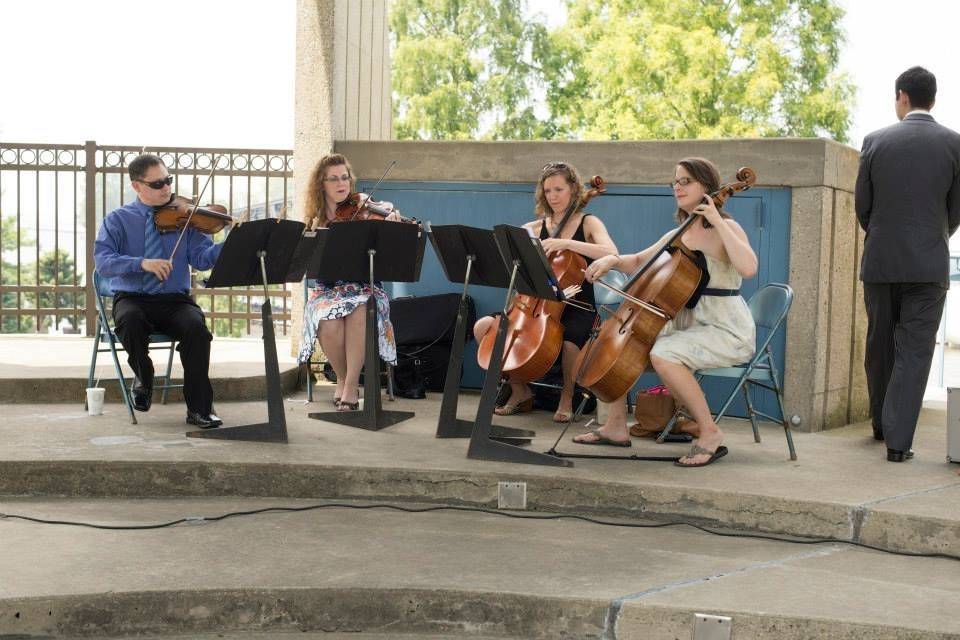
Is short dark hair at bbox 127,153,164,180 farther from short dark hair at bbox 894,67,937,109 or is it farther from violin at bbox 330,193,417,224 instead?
short dark hair at bbox 894,67,937,109

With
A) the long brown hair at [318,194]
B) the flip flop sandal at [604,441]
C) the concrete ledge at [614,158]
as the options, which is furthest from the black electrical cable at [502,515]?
the concrete ledge at [614,158]

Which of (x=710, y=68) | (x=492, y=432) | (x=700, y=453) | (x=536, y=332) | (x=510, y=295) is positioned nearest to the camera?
(x=510, y=295)

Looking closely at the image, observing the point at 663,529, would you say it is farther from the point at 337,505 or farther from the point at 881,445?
the point at 881,445

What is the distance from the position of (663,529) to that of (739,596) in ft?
3.10

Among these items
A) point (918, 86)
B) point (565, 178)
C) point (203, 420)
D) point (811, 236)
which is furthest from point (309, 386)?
point (918, 86)

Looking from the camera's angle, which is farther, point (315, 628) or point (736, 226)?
point (736, 226)

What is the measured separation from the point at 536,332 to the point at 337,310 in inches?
48.0

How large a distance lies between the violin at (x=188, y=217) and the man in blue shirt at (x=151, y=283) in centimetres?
6

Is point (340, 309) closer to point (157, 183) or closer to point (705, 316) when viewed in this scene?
point (157, 183)

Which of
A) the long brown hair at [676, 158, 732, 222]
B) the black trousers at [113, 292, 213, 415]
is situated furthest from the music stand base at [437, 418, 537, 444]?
the long brown hair at [676, 158, 732, 222]

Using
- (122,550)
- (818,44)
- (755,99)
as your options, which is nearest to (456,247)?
(122,550)

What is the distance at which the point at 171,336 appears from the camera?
19.1 feet

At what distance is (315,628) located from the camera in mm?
3582

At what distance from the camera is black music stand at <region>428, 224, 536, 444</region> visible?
5133mm
